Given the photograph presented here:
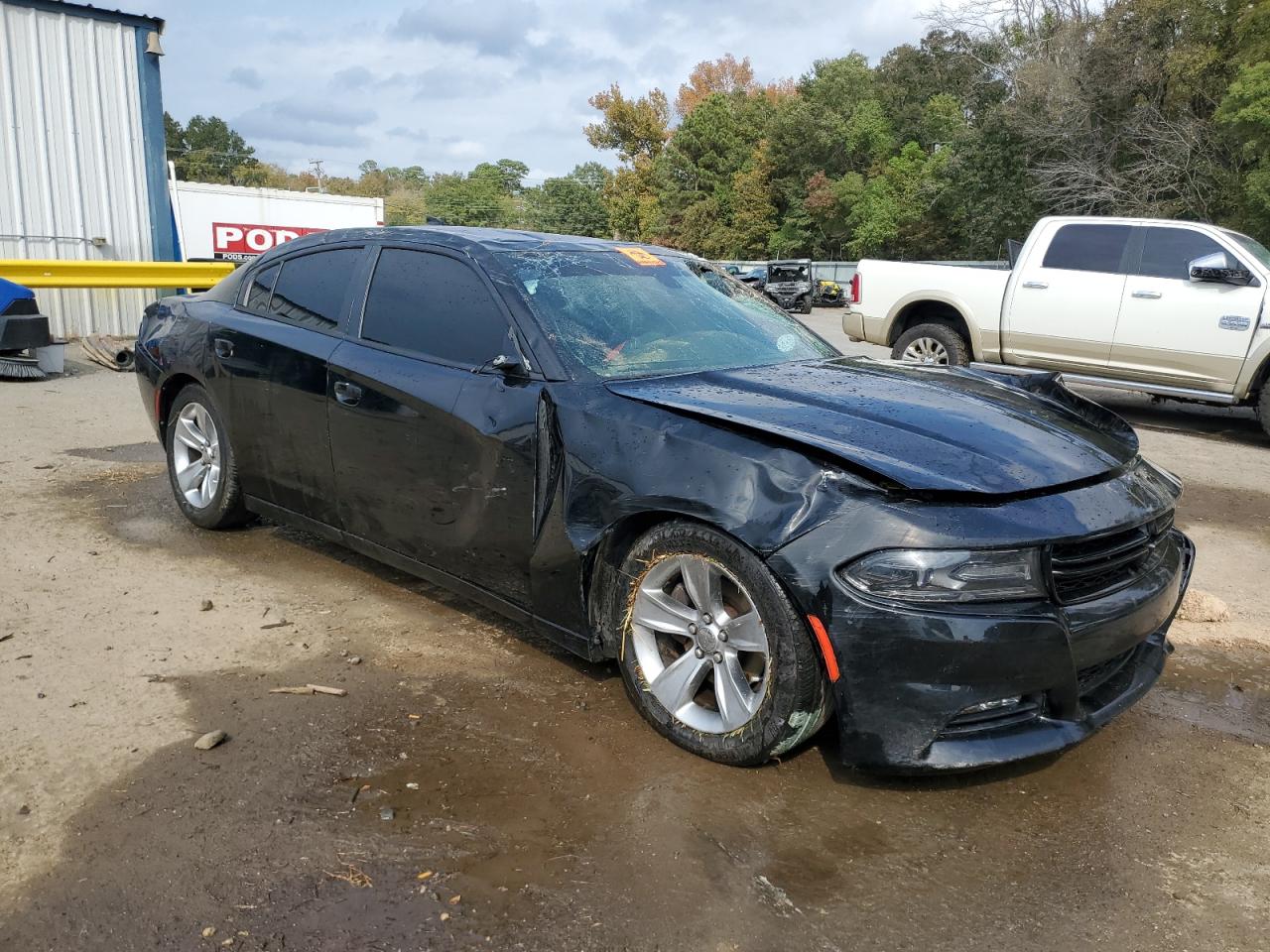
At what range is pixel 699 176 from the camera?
6034cm

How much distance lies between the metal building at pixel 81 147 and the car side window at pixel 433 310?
11661mm

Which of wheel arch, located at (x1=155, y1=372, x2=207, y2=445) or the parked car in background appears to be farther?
the parked car in background

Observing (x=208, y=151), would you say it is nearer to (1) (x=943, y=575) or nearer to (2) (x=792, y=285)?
(2) (x=792, y=285)

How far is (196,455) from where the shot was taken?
5.27m

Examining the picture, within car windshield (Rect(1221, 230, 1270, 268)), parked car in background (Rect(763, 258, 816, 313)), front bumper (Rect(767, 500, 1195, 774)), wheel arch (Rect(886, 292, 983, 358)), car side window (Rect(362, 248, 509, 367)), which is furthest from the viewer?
parked car in background (Rect(763, 258, 816, 313))

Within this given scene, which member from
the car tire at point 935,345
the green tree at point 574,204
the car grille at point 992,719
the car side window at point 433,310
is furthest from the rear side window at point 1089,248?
the green tree at point 574,204

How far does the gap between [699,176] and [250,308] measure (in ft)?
192

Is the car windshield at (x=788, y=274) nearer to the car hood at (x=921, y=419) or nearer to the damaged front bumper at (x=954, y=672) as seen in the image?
the car hood at (x=921, y=419)

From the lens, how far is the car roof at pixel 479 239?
4.00 metres

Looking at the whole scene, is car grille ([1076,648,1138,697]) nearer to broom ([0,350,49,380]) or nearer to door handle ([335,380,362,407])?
door handle ([335,380,362,407])

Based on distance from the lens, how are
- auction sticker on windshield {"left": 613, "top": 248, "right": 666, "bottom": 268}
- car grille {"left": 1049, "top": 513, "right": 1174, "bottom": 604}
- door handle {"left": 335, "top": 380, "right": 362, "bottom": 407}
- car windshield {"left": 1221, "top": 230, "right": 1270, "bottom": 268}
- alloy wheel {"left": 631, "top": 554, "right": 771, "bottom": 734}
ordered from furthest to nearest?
car windshield {"left": 1221, "top": 230, "right": 1270, "bottom": 268} → auction sticker on windshield {"left": 613, "top": 248, "right": 666, "bottom": 268} → door handle {"left": 335, "top": 380, "right": 362, "bottom": 407} → alloy wheel {"left": 631, "top": 554, "right": 771, "bottom": 734} → car grille {"left": 1049, "top": 513, "right": 1174, "bottom": 604}

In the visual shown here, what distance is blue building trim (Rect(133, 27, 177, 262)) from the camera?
14.3 meters

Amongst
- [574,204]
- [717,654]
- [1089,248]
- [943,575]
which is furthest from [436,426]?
[574,204]

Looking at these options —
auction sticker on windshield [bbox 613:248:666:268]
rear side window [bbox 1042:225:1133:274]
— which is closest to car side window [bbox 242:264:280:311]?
auction sticker on windshield [bbox 613:248:666:268]
